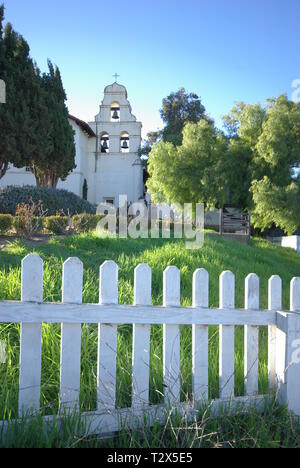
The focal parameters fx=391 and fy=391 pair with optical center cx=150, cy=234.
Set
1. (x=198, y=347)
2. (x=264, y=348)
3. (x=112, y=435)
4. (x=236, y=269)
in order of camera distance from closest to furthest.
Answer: (x=112, y=435) < (x=198, y=347) < (x=264, y=348) < (x=236, y=269)

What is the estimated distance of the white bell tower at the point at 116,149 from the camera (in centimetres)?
2909

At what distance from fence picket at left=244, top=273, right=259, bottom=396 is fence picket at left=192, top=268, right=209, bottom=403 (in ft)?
1.18

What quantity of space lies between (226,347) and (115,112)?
2824 centimetres

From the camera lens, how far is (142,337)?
101 inches

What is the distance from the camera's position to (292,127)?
784 inches

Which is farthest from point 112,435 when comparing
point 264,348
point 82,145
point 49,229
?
point 82,145

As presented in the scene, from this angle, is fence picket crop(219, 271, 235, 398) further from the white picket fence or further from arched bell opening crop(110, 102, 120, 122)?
arched bell opening crop(110, 102, 120, 122)

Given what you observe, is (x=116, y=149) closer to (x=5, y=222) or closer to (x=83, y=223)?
(x=83, y=223)

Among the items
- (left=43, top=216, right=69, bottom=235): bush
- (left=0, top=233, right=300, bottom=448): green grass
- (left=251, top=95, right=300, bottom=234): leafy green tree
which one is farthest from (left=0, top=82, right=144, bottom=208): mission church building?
(left=0, top=233, right=300, bottom=448): green grass

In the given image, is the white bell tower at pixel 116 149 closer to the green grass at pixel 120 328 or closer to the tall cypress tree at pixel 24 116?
the tall cypress tree at pixel 24 116

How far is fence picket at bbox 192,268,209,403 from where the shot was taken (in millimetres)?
2693

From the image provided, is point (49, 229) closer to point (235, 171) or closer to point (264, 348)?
point (264, 348)

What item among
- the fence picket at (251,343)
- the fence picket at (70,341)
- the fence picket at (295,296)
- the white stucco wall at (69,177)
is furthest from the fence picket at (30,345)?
the white stucco wall at (69,177)

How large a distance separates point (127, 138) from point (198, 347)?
28527 mm
